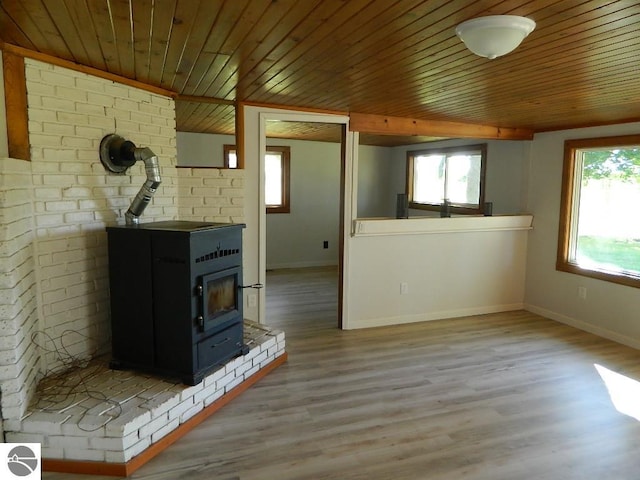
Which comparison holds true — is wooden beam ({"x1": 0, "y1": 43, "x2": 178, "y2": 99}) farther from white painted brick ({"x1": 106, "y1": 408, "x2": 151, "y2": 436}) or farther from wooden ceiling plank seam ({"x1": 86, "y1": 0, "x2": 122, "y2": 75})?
white painted brick ({"x1": 106, "y1": 408, "x2": 151, "y2": 436})

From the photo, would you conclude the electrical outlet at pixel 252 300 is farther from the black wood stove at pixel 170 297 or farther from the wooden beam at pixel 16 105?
the wooden beam at pixel 16 105

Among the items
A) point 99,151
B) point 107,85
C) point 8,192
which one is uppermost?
point 107,85

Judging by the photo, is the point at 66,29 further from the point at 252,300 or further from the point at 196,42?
the point at 252,300

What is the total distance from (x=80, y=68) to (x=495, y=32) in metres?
2.25

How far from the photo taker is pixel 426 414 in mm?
2816

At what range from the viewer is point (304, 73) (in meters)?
2.70

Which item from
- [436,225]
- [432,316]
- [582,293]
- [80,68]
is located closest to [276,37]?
[80,68]

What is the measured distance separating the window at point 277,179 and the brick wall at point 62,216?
3.90m

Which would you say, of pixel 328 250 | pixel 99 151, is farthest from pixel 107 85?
pixel 328 250

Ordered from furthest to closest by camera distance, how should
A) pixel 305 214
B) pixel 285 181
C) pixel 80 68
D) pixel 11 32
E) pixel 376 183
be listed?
pixel 376 183 → pixel 305 214 → pixel 285 181 → pixel 80 68 → pixel 11 32

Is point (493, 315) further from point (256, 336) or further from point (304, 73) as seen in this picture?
point (304, 73)

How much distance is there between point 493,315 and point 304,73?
3.50 m

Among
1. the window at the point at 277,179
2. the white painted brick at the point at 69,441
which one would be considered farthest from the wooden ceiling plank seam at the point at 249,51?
the window at the point at 277,179

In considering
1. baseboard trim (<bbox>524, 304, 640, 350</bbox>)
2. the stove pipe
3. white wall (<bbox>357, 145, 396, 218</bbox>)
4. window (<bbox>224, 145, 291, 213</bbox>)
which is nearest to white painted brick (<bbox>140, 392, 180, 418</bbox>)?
the stove pipe
